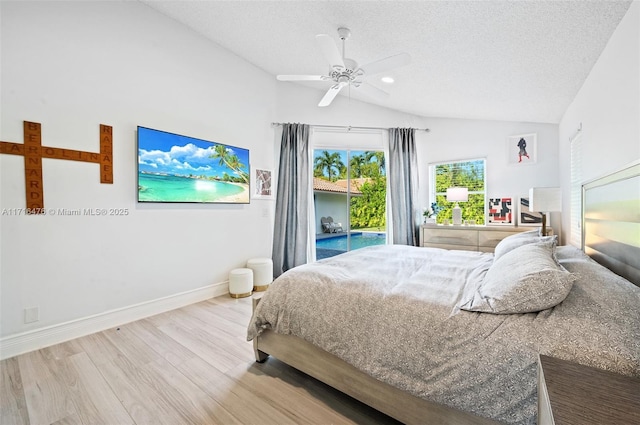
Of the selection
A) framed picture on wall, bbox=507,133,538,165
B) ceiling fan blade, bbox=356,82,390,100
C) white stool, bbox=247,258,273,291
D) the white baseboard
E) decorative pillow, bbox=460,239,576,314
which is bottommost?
the white baseboard

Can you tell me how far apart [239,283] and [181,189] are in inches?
51.3

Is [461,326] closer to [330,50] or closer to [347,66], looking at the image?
[330,50]

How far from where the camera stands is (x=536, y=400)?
0.95 meters

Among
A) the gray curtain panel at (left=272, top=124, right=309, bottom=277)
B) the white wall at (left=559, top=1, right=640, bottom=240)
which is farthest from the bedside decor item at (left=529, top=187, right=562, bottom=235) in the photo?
the gray curtain panel at (left=272, top=124, right=309, bottom=277)

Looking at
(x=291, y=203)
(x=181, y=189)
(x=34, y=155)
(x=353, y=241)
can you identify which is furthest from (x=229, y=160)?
(x=353, y=241)

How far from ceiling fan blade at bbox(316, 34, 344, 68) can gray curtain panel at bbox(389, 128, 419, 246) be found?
2.48 meters

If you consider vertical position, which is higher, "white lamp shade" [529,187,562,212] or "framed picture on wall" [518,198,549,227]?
"white lamp shade" [529,187,562,212]

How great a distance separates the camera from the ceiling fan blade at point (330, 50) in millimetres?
2024

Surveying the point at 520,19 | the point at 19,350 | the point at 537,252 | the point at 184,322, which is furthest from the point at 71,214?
the point at 520,19

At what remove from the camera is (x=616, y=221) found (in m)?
1.52

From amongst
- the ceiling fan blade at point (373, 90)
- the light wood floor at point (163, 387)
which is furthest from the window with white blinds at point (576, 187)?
the light wood floor at point (163, 387)

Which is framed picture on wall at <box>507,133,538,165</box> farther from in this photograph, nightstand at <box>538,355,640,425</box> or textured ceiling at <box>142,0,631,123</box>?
nightstand at <box>538,355,640,425</box>

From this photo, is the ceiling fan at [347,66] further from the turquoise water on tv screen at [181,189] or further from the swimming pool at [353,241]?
the swimming pool at [353,241]

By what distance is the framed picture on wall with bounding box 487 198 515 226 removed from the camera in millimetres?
4180
